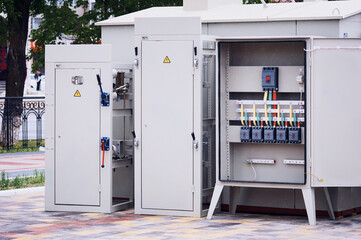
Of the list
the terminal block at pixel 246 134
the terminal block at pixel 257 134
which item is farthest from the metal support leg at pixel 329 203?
the terminal block at pixel 246 134

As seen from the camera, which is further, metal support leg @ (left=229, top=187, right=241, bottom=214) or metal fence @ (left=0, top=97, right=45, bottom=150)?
metal fence @ (left=0, top=97, right=45, bottom=150)

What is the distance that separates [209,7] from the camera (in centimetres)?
1384

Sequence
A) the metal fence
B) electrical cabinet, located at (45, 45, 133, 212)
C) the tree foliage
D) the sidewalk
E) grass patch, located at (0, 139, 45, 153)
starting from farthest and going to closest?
the tree foliage < the metal fence < grass patch, located at (0, 139, 45, 153) < the sidewalk < electrical cabinet, located at (45, 45, 133, 212)

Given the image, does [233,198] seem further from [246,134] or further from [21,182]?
[21,182]

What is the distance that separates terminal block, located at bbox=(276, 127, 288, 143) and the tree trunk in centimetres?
1366

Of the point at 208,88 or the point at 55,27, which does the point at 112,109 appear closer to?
the point at 208,88

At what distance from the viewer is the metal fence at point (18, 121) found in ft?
81.2

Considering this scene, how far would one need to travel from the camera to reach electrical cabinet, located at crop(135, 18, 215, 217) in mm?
12055

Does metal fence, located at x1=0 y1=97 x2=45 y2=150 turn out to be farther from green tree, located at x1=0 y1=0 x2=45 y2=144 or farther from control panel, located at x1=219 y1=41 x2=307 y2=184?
control panel, located at x1=219 y1=41 x2=307 y2=184

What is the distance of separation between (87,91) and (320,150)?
3321 mm

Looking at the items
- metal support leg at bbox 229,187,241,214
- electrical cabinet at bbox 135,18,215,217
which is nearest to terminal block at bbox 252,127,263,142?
electrical cabinet at bbox 135,18,215,217

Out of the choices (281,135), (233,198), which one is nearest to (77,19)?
(233,198)

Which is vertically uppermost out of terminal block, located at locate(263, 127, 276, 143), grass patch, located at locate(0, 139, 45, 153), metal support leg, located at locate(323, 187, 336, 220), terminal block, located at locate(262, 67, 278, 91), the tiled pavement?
terminal block, located at locate(262, 67, 278, 91)

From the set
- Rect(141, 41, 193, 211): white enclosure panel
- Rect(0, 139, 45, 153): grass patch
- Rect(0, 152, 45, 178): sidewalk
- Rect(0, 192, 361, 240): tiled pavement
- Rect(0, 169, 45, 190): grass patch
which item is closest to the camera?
Rect(0, 192, 361, 240): tiled pavement
